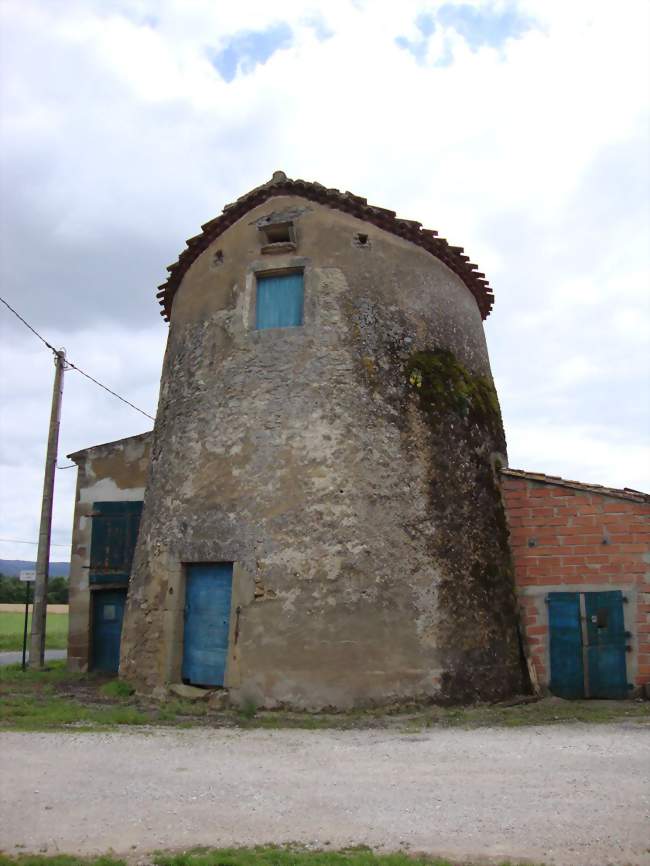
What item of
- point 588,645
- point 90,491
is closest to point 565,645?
point 588,645

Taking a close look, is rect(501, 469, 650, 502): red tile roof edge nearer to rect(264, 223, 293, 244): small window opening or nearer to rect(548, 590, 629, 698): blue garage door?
rect(548, 590, 629, 698): blue garage door

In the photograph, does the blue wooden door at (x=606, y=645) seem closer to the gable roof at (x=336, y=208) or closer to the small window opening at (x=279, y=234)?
the gable roof at (x=336, y=208)

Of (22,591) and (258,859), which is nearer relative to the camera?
(258,859)

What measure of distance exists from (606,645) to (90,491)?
10.4m

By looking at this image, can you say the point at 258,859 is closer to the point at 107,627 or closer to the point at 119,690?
the point at 119,690

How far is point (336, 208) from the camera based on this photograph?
11578mm

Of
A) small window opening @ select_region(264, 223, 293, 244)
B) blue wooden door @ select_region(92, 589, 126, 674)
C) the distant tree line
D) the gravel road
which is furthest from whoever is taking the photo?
the distant tree line

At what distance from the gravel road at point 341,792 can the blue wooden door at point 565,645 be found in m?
2.56

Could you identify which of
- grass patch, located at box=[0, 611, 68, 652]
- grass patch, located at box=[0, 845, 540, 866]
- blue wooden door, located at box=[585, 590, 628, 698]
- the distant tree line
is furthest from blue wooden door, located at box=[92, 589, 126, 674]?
the distant tree line

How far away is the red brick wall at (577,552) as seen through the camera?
10648mm

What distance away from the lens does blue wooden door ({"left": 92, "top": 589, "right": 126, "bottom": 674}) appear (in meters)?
14.8

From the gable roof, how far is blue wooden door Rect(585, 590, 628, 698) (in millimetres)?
5690

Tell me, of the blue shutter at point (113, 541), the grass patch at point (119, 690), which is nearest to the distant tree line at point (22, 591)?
the blue shutter at point (113, 541)

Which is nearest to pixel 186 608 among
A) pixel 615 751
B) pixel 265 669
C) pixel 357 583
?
pixel 265 669
